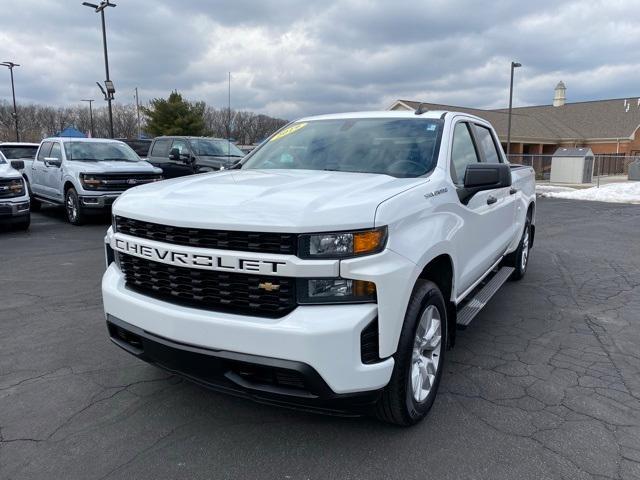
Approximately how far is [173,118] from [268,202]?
153 ft

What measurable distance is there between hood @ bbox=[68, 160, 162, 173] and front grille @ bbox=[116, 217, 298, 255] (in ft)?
28.9

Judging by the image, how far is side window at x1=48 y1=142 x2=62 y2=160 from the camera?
1175 cm

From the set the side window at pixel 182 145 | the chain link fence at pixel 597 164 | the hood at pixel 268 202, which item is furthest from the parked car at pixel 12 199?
the chain link fence at pixel 597 164

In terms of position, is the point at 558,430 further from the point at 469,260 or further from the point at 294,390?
the point at 294,390

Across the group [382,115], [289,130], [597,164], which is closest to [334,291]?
[382,115]

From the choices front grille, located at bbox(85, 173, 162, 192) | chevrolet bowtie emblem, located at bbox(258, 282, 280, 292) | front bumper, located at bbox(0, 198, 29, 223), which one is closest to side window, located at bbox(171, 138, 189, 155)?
front grille, located at bbox(85, 173, 162, 192)

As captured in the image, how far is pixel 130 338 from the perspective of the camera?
9.72ft

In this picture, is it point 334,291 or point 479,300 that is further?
point 479,300

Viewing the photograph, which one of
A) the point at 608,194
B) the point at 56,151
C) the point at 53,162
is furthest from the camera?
the point at 608,194

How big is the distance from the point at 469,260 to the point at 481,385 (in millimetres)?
886

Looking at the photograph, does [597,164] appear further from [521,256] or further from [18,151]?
[18,151]

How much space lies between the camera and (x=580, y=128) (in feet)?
144

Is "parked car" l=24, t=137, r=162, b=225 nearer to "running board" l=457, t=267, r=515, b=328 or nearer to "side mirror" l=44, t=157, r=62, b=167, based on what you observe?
"side mirror" l=44, t=157, r=62, b=167

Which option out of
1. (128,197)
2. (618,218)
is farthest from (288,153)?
(618,218)
